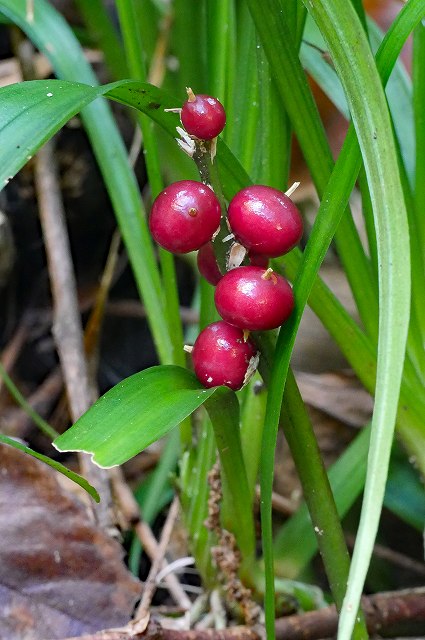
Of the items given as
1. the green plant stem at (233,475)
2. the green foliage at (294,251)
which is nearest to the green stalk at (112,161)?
the green foliage at (294,251)

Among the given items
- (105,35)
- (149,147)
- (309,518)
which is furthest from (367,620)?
(105,35)

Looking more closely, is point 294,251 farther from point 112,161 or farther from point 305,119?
point 112,161

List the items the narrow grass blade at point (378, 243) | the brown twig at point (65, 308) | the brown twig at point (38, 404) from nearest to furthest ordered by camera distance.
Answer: the narrow grass blade at point (378, 243), the brown twig at point (65, 308), the brown twig at point (38, 404)

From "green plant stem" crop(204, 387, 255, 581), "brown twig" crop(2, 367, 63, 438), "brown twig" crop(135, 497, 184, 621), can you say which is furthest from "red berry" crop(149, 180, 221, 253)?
"brown twig" crop(2, 367, 63, 438)

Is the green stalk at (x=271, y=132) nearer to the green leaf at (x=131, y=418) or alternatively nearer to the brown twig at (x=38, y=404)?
the green leaf at (x=131, y=418)

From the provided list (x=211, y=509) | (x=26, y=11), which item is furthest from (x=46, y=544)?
(x=26, y=11)

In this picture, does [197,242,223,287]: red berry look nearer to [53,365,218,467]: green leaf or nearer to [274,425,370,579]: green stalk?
[53,365,218,467]: green leaf
